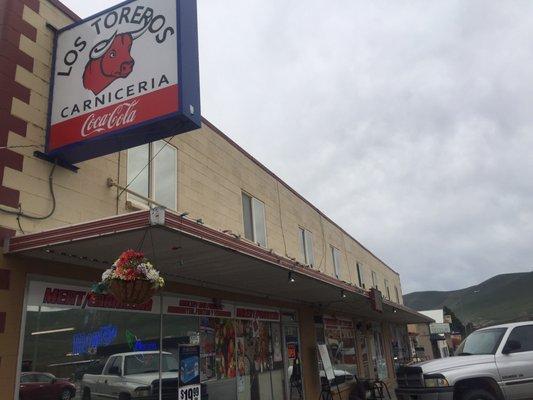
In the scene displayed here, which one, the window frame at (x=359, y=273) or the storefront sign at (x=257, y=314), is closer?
the storefront sign at (x=257, y=314)

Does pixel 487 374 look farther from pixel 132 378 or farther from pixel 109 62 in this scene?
pixel 109 62

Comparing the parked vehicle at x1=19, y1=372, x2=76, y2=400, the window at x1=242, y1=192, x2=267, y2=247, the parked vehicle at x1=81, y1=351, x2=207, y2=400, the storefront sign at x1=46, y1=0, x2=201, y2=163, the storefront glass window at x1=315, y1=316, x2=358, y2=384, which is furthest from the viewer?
the storefront glass window at x1=315, y1=316, x2=358, y2=384

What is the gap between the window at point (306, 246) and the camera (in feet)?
55.6

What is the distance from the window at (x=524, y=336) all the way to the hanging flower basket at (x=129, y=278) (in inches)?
312

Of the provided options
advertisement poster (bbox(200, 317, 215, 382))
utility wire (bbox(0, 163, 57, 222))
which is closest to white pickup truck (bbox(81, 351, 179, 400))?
advertisement poster (bbox(200, 317, 215, 382))

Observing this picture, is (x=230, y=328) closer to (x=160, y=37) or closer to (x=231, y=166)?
(x=231, y=166)

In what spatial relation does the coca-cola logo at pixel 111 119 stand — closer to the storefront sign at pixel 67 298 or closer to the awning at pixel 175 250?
the awning at pixel 175 250

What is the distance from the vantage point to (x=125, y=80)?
7.06 metres

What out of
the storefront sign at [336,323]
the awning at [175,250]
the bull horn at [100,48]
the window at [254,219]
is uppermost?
the bull horn at [100,48]

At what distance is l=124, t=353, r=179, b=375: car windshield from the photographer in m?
7.98

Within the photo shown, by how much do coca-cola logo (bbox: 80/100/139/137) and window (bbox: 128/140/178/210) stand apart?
6.68 feet

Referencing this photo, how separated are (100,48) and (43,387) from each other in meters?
4.82

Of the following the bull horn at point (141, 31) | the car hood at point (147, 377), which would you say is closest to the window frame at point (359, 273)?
the car hood at point (147, 377)

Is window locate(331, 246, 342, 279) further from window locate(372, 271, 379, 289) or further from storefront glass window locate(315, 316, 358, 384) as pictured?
window locate(372, 271, 379, 289)
